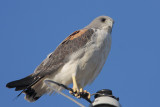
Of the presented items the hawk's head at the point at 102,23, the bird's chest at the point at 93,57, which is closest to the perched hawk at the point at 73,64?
the bird's chest at the point at 93,57

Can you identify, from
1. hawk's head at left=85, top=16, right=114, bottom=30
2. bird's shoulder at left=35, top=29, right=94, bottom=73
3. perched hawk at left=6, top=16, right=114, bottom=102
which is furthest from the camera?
hawk's head at left=85, top=16, right=114, bottom=30

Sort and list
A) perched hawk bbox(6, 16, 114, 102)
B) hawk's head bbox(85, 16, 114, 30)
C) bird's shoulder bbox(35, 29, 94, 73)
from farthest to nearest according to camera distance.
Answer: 1. hawk's head bbox(85, 16, 114, 30)
2. bird's shoulder bbox(35, 29, 94, 73)
3. perched hawk bbox(6, 16, 114, 102)

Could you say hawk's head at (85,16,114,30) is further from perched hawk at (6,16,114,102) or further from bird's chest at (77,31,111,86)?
bird's chest at (77,31,111,86)

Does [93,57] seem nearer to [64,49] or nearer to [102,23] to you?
[64,49]

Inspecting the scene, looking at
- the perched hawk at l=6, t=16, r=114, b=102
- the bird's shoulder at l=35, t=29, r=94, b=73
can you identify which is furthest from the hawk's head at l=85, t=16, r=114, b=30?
the bird's shoulder at l=35, t=29, r=94, b=73

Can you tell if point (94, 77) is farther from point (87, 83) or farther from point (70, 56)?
point (70, 56)

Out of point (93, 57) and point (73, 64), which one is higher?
point (93, 57)

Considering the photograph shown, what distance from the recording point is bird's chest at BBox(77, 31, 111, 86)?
19.3 ft

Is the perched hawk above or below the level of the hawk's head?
below

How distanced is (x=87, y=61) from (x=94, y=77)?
57 centimetres

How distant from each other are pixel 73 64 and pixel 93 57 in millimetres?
385

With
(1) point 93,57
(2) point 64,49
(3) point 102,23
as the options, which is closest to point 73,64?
(1) point 93,57

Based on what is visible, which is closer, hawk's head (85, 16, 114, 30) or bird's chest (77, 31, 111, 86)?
bird's chest (77, 31, 111, 86)

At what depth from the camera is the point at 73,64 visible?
587cm
